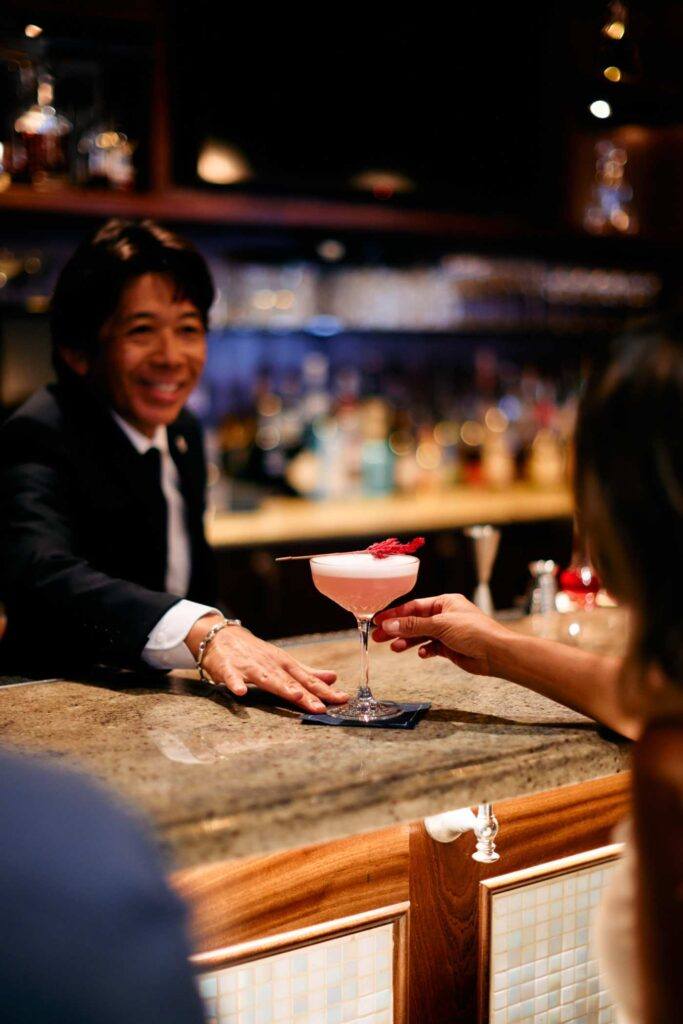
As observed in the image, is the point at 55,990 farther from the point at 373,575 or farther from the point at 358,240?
the point at 358,240

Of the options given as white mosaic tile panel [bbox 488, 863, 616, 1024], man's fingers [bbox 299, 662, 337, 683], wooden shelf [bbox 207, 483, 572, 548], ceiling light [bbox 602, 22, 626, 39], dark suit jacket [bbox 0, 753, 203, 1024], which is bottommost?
white mosaic tile panel [bbox 488, 863, 616, 1024]

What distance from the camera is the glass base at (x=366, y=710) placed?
1.35m

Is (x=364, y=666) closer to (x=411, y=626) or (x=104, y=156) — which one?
(x=411, y=626)

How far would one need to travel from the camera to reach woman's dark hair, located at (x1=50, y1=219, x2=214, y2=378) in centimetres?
209

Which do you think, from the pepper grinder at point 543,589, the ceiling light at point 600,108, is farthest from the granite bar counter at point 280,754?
the ceiling light at point 600,108

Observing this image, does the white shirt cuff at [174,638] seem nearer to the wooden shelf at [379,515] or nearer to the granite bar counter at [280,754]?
the granite bar counter at [280,754]

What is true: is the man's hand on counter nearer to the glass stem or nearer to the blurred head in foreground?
the glass stem

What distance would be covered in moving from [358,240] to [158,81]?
951 millimetres

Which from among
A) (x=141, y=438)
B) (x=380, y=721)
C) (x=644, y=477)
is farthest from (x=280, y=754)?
(x=141, y=438)

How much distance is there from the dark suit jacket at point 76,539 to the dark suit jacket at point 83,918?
105cm

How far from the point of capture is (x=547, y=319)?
15.1ft

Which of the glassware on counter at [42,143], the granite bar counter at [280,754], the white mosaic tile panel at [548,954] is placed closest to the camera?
the granite bar counter at [280,754]

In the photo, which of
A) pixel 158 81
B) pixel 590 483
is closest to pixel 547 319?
pixel 158 81

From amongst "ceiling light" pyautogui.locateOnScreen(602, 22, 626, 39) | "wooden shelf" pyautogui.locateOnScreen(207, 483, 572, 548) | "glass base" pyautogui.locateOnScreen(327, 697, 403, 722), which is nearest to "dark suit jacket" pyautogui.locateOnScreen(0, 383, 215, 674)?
"glass base" pyautogui.locateOnScreen(327, 697, 403, 722)
